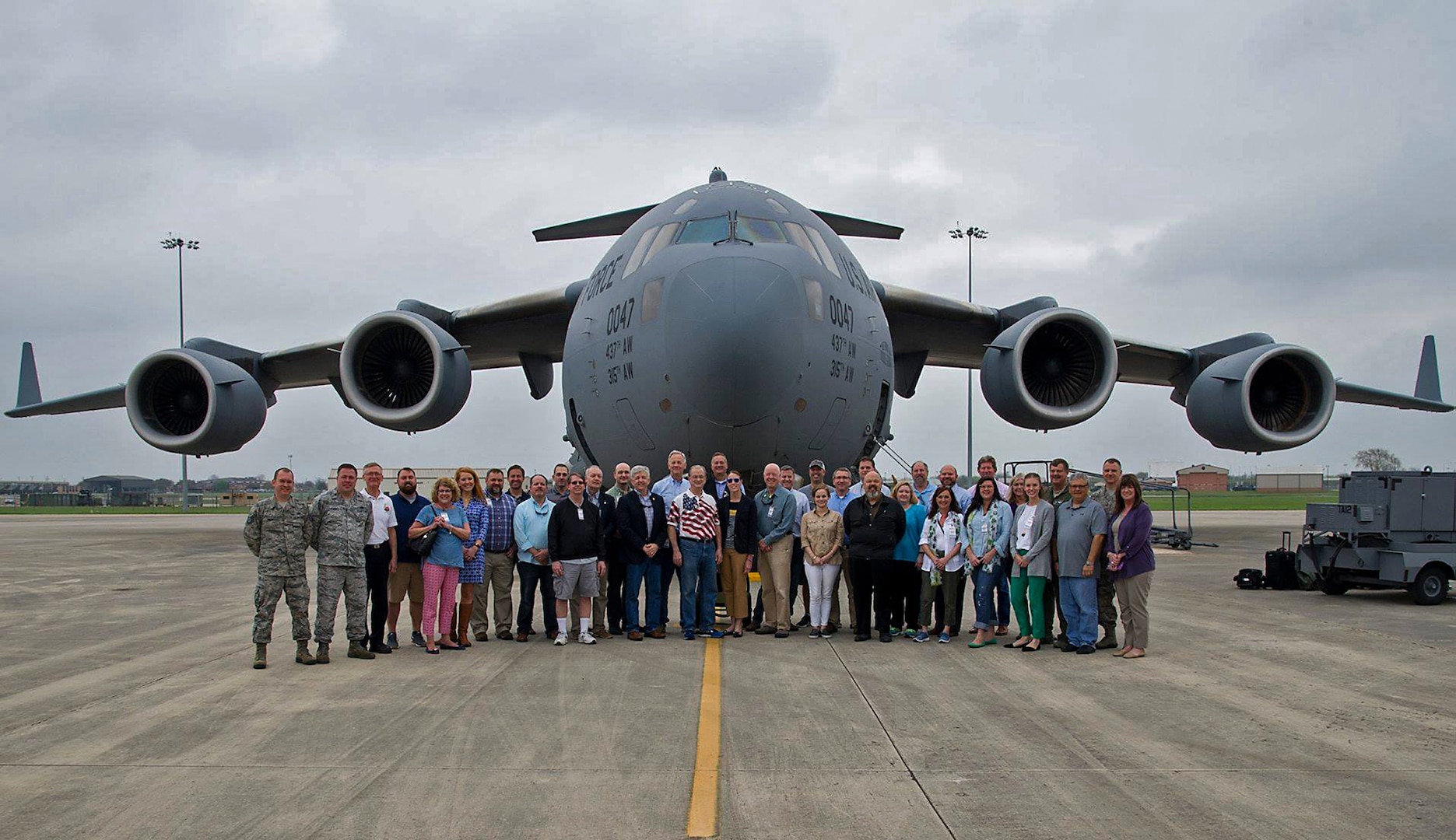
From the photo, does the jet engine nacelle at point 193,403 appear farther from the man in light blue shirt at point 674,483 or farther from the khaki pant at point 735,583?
the khaki pant at point 735,583

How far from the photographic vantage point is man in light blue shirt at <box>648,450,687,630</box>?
8.48 m

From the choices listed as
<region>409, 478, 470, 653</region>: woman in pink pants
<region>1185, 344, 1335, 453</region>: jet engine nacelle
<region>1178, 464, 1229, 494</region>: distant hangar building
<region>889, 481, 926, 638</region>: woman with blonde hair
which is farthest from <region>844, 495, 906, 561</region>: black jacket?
<region>1178, 464, 1229, 494</region>: distant hangar building

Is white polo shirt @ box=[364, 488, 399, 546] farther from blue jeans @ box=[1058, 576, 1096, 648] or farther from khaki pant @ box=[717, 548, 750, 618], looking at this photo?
blue jeans @ box=[1058, 576, 1096, 648]

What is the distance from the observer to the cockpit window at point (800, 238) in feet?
33.7

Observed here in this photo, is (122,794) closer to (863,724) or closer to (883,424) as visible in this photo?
(863,724)

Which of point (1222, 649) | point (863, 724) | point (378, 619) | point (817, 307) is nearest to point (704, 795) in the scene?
point (863, 724)

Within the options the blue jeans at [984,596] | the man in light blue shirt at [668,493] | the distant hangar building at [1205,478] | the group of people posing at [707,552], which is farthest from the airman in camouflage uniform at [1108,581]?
the distant hangar building at [1205,478]

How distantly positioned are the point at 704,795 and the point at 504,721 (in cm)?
163

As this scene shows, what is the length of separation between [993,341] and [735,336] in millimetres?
6362

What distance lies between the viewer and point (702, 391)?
30.2 feet

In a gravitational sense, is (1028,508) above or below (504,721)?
above

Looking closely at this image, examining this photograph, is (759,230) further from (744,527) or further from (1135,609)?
(1135,609)

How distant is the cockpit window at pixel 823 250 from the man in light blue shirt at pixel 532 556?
12.4ft

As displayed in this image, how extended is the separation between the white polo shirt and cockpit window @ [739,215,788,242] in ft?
13.7
